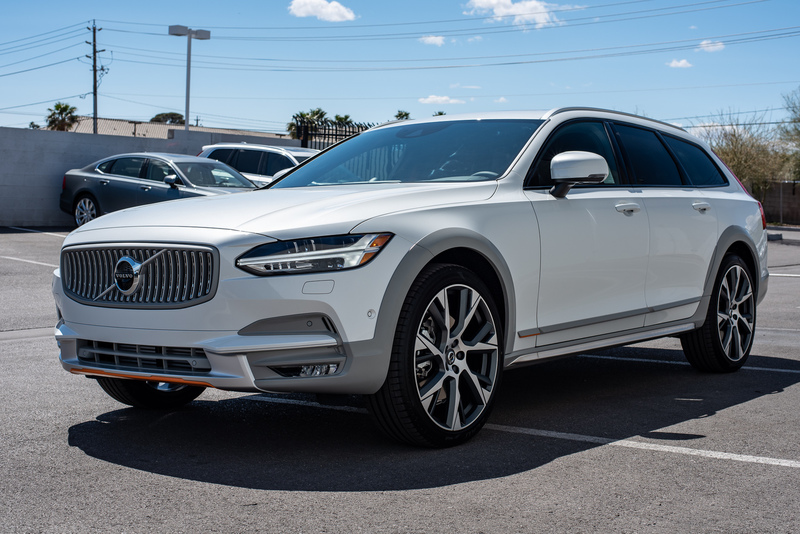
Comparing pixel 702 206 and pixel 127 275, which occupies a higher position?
pixel 702 206

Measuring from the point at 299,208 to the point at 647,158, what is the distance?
2922mm

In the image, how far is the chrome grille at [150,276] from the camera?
13.5 feet

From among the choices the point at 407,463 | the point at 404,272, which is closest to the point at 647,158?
the point at 404,272

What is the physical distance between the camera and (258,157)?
1844 centimetres

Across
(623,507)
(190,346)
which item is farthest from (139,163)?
(623,507)

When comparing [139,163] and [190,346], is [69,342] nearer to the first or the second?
[190,346]

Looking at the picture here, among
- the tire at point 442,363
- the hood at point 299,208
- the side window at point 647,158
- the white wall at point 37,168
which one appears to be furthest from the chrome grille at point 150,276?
the white wall at point 37,168

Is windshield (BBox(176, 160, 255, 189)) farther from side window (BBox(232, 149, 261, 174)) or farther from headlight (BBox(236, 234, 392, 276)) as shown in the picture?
headlight (BBox(236, 234, 392, 276))

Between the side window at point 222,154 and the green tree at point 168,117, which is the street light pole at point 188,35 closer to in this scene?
the side window at point 222,154

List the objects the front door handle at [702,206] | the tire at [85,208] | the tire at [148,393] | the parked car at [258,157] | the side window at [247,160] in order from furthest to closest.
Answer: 1. the side window at [247,160]
2. the parked car at [258,157]
3. the tire at [85,208]
4. the front door handle at [702,206]
5. the tire at [148,393]

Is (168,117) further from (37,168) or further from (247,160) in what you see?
(247,160)

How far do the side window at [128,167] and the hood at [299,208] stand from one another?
12.2 meters

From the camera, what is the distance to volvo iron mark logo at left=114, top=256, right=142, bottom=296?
4.28 meters

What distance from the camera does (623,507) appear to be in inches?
143
